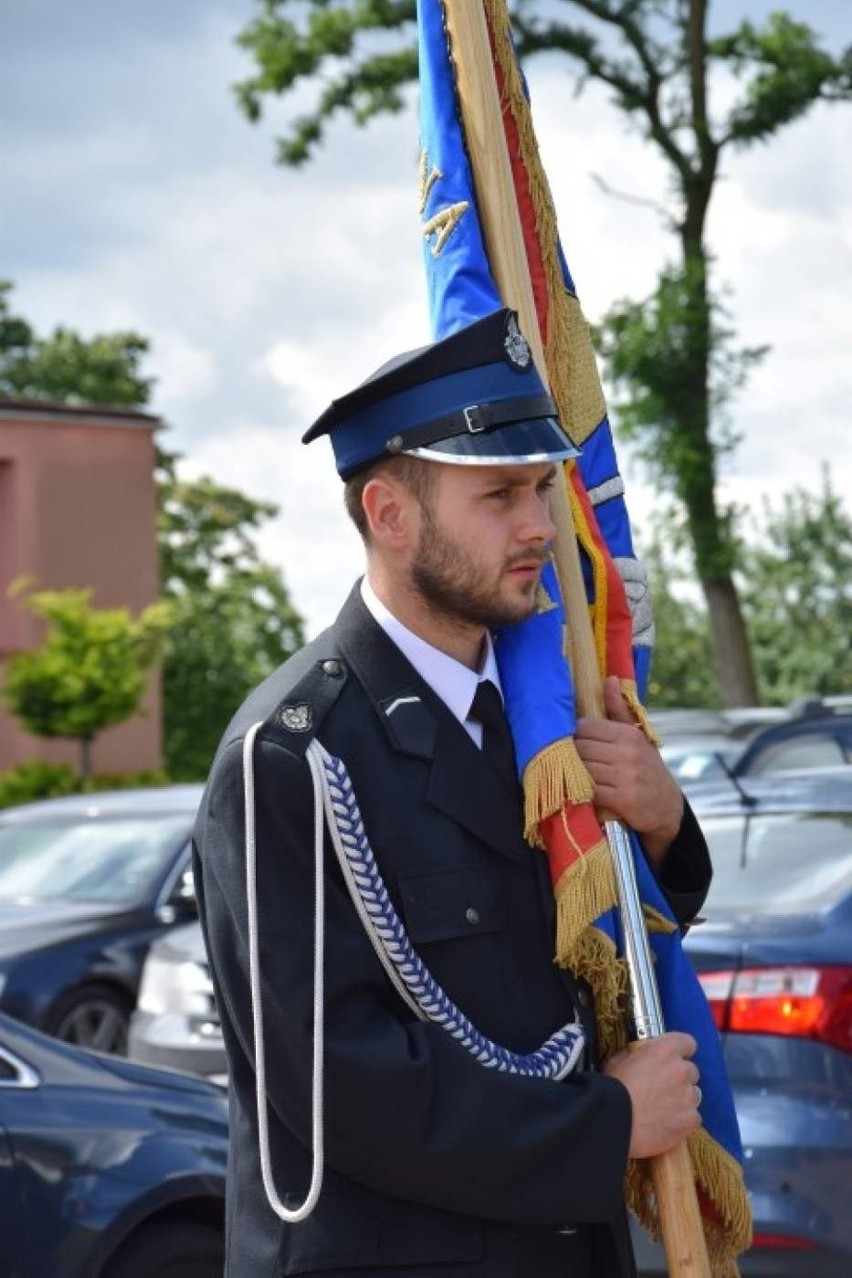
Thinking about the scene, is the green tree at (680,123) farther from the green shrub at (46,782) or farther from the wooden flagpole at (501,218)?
the wooden flagpole at (501,218)

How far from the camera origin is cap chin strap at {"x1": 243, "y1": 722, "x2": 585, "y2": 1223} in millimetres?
2535

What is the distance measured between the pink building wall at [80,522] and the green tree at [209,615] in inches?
395

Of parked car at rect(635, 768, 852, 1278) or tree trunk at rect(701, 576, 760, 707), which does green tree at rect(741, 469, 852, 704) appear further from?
parked car at rect(635, 768, 852, 1278)

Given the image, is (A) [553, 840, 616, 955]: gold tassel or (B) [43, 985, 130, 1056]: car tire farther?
(B) [43, 985, 130, 1056]: car tire

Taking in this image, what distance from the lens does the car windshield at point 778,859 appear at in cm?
577

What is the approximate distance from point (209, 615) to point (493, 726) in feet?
143

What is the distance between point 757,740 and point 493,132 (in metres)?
10.0

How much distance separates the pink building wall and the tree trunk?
33.8 ft

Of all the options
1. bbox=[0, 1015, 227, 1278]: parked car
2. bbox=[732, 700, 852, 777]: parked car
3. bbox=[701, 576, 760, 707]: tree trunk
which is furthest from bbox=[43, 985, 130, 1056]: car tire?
bbox=[701, 576, 760, 707]: tree trunk

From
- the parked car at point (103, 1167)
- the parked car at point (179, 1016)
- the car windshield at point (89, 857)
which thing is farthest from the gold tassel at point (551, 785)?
the car windshield at point (89, 857)

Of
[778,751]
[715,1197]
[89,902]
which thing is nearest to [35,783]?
[778,751]

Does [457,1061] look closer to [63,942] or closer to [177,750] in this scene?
[63,942]

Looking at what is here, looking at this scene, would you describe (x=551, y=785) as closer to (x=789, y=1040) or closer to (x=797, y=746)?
(x=789, y=1040)

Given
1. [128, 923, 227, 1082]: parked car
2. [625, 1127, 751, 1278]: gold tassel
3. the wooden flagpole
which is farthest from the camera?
[128, 923, 227, 1082]: parked car
